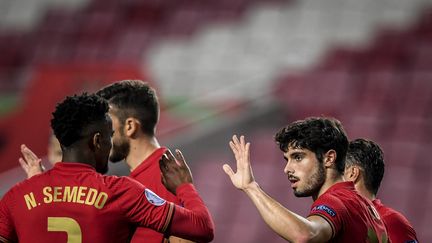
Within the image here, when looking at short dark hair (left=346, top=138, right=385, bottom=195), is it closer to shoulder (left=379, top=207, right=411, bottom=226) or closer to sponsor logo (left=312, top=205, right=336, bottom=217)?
shoulder (left=379, top=207, right=411, bottom=226)

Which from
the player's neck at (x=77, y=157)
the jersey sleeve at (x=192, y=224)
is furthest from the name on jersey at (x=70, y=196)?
the jersey sleeve at (x=192, y=224)

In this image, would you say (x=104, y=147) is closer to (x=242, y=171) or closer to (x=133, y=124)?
(x=242, y=171)

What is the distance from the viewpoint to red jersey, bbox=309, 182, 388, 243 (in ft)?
10.3

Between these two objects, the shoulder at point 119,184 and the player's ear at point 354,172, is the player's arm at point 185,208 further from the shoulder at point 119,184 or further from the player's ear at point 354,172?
the player's ear at point 354,172

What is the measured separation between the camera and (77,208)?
3123 mm

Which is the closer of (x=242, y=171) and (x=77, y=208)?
(x=77, y=208)

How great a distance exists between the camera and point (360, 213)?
10.8 feet

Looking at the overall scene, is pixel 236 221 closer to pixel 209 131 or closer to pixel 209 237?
pixel 209 131

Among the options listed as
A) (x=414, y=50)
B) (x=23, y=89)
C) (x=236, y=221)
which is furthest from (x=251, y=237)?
(x=23, y=89)

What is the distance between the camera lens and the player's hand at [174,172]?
346cm

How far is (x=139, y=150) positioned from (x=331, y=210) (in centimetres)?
117

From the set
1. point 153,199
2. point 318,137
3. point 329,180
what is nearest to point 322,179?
point 329,180

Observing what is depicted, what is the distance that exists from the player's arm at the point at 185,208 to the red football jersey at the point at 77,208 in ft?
0.14

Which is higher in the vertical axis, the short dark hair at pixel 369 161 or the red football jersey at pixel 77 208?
the short dark hair at pixel 369 161
